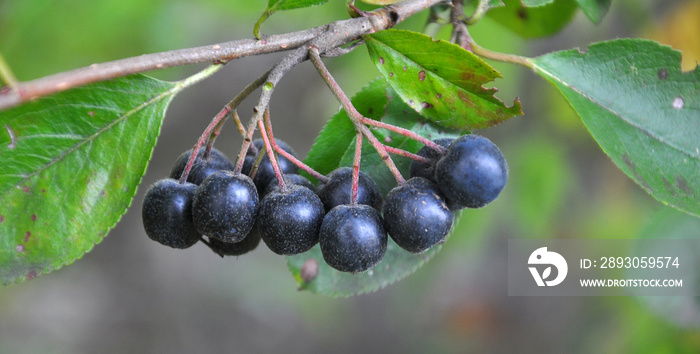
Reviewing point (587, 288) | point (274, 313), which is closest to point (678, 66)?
point (587, 288)

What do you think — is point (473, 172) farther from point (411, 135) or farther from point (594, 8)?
point (594, 8)

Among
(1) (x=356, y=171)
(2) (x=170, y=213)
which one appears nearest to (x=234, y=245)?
(2) (x=170, y=213)

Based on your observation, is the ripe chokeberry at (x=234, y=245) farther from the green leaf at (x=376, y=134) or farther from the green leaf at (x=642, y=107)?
the green leaf at (x=642, y=107)

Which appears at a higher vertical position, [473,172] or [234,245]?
[473,172]

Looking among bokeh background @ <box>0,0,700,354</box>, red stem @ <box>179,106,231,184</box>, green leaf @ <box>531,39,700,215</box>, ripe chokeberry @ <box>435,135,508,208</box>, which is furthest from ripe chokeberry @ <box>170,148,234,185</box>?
bokeh background @ <box>0,0,700,354</box>

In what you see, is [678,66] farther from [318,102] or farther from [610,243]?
[318,102]

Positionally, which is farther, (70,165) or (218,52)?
(70,165)
